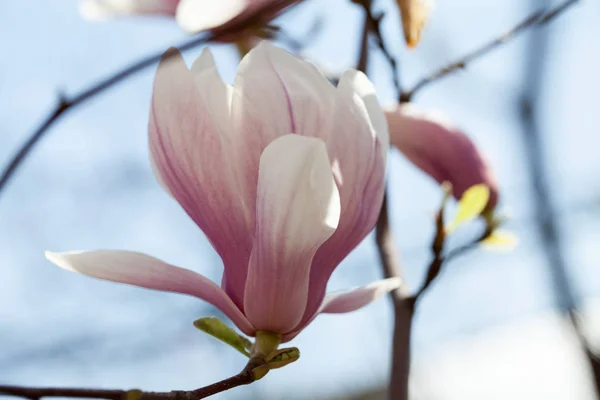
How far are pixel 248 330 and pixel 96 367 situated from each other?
282 cm

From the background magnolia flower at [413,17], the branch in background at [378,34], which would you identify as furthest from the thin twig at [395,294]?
the background magnolia flower at [413,17]

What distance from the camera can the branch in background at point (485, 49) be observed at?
2.15ft

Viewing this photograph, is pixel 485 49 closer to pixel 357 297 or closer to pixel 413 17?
pixel 413 17

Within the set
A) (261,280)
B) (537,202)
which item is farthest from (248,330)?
(537,202)

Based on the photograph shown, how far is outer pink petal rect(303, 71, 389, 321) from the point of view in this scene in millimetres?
399

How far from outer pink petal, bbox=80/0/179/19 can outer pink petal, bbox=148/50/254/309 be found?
0.27 m

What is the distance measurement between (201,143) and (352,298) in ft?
0.44

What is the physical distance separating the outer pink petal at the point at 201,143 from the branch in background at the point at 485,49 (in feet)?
0.99

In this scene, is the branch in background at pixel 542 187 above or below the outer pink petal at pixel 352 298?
below

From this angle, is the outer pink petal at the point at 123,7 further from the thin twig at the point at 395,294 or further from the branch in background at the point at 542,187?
the branch in background at the point at 542,187

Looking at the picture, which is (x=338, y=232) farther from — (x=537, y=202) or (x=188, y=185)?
(x=537, y=202)

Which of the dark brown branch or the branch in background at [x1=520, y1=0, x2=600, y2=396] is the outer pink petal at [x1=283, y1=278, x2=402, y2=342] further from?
the branch in background at [x1=520, y1=0, x2=600, y2=396]

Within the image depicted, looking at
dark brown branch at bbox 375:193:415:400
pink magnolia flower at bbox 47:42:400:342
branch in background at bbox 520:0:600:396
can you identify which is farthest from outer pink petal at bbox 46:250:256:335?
branch in background at bbox 520:0:600:396

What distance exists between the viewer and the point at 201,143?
391 mm
